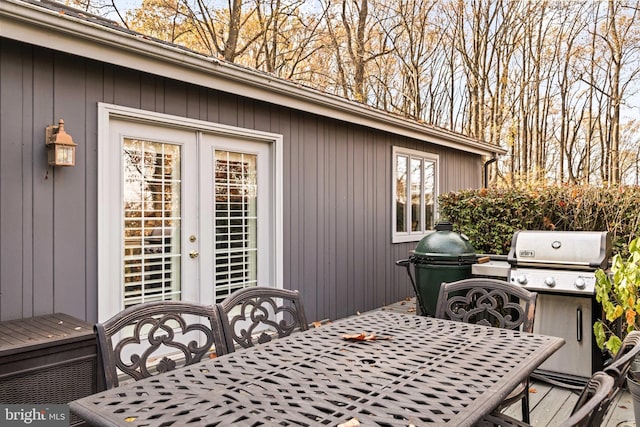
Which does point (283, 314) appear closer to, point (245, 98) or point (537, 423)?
point (245, 98)

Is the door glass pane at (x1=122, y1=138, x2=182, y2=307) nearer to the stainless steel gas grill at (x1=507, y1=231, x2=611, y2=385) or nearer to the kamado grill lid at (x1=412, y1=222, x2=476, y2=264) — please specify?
the kamado grill lid at (x1=412, y1=222, x2=476, y2=264)

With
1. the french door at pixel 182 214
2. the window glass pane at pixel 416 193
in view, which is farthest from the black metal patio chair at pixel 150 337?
the window glass pane at pixel 416 193

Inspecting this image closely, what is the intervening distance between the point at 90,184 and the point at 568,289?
12.4 ft

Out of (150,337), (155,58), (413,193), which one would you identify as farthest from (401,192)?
(150,337)

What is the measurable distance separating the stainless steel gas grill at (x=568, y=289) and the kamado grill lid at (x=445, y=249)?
61cm

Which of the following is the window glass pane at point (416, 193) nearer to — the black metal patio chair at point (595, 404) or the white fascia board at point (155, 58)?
the white fascia board at point (155, 58)

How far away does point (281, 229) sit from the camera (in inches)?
197

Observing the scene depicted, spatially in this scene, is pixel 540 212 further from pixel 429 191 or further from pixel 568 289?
A: pixel 429 191

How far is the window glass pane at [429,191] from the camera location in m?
7.67

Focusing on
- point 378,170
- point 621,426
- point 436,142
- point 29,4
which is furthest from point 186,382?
point 436,142

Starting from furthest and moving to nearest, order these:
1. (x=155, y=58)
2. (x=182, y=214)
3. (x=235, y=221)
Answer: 1. (x=235, y=221)
2. (x=182, y=214)
3. (x=155, y=58)

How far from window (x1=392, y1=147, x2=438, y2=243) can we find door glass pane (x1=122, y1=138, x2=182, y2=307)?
373 cm

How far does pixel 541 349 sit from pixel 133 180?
3251 millimetres

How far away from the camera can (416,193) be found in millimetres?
7434
